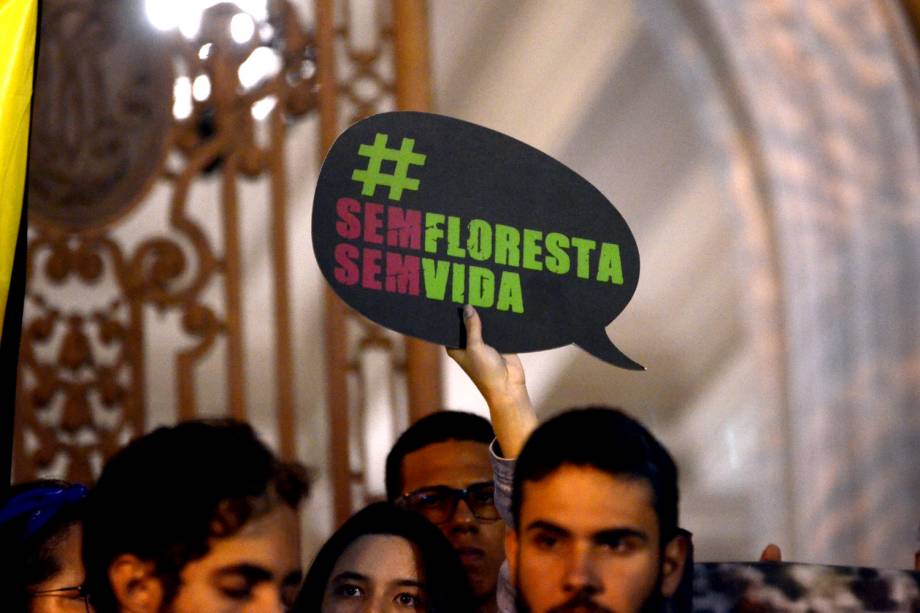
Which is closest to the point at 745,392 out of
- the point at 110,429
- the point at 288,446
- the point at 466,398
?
the point at 466,398

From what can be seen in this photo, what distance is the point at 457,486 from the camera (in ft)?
5.71

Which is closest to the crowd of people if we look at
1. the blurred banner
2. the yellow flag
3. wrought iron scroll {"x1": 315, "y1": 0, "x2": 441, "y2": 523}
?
the blurred banner

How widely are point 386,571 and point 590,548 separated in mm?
348

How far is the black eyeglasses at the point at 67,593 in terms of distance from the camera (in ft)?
4.59

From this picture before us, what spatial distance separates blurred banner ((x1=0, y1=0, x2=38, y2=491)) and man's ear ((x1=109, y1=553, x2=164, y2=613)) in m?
0.20

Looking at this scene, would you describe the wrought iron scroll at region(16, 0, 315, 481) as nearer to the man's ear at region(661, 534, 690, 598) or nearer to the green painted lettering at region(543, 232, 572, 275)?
the green painted lettering at region(543, 232, 572, 275)

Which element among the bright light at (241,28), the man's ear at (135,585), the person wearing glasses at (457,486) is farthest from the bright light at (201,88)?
the man's ear at (135,585)

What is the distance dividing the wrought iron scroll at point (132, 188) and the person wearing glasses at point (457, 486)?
3.70 ft

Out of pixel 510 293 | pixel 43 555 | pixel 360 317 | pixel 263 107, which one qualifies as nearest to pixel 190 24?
pixel 263 107

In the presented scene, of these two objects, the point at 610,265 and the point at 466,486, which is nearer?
the point at 610,265

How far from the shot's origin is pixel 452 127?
4.41 ft

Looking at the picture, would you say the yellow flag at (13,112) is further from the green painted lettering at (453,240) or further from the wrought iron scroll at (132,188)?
the wrought iron scroll at (132,188)

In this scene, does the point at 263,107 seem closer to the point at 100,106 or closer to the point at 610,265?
the point at 100,106

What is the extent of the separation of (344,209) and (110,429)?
178 centimetres
